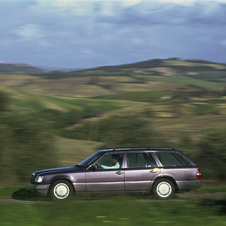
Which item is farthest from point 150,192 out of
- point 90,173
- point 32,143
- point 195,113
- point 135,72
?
point 135,72

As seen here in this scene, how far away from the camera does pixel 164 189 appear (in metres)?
12.3

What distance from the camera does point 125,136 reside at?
2073 centimetres

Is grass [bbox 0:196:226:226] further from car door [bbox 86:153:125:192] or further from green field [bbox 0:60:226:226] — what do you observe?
car door [bbox 86:153:125:192]

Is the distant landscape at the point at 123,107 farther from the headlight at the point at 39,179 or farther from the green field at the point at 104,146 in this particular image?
the headlight at the point at 39,179

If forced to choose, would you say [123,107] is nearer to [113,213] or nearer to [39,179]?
[39,179]

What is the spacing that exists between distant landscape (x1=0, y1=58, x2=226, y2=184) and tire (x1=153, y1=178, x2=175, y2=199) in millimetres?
6366

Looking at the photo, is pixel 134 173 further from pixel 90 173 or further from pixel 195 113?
pixel 195 113

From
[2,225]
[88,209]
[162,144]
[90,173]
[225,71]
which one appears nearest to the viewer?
[2,225]

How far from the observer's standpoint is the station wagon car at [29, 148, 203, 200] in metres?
12.0

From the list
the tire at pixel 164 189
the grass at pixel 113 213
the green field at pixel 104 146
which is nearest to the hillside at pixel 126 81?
the green field at pixel 104 146

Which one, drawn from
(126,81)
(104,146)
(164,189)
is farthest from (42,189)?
(126,81)

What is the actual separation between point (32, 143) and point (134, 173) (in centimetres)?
704

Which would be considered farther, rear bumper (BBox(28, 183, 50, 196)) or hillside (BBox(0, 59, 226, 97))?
hillside (BBox(0, 59, 226, 97))

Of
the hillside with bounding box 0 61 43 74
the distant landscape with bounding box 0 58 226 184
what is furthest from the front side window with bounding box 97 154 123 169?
the hillside with bounding box 0 61 43 74
